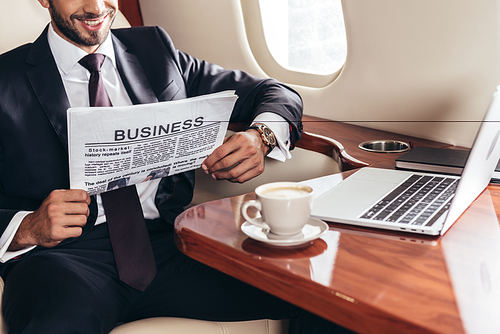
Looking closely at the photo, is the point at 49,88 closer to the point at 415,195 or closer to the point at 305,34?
the point at 415,195

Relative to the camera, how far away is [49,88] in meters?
1.10

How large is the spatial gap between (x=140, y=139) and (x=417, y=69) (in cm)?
89

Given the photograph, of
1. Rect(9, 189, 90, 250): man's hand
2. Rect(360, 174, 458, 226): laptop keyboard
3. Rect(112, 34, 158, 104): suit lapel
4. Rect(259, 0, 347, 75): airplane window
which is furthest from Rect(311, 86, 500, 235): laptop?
Rect(259, 0, 347, 75): airplane window

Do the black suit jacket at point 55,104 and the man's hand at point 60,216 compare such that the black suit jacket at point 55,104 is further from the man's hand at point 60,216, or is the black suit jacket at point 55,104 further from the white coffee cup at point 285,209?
the white coffee cup at point 285,209

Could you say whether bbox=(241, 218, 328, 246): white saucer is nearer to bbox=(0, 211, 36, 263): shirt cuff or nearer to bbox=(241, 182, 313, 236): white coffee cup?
bbox=(241, 182, 313, 236): white coffee cup

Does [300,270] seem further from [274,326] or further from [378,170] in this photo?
[274,326]

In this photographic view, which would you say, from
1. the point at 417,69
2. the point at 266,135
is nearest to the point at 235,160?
the point at 266,135

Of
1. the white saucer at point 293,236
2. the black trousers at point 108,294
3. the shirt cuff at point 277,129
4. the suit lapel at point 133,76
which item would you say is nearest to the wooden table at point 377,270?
the white saucer at point 293,236

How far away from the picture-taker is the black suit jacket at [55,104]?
3.53 feet

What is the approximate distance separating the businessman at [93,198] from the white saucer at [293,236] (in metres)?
0.33

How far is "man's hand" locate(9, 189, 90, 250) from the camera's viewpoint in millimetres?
896

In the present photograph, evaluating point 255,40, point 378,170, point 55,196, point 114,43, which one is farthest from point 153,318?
point 255,40

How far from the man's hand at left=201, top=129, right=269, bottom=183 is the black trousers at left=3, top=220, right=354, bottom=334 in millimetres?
228

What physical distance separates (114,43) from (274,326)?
828 mm
